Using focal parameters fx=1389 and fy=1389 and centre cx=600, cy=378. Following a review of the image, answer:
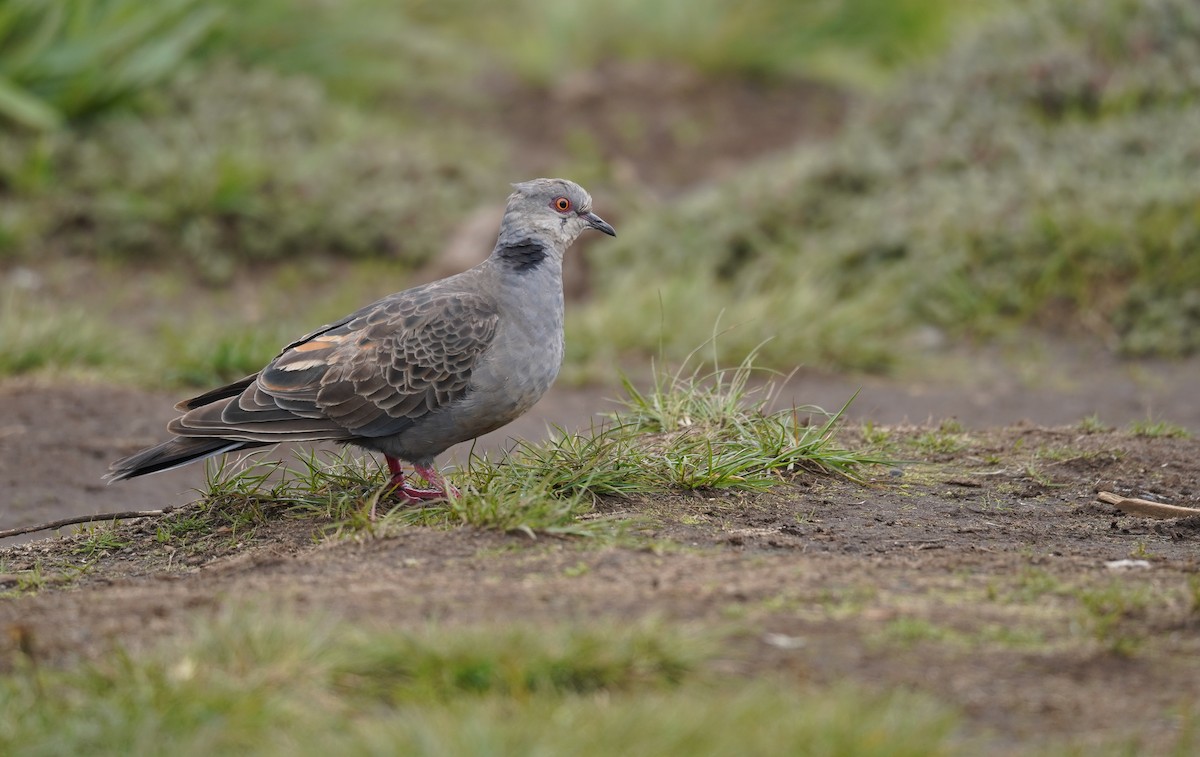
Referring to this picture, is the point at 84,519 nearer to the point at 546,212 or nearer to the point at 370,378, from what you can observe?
the point at 370,378

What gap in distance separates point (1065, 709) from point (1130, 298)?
671cm

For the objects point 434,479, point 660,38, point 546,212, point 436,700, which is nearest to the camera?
point 436,700

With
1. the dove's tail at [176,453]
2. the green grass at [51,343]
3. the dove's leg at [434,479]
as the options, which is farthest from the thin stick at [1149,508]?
the green grass at [51,343]

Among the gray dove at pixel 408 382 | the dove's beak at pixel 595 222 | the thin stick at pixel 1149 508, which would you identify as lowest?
the thin stick at pixel 1149 508

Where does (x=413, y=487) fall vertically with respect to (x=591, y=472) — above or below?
below

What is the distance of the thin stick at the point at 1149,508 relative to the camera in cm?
479

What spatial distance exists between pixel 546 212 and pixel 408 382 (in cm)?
95

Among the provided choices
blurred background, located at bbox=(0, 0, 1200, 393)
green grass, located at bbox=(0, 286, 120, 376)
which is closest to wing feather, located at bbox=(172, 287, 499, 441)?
blurred background, located at bbox=(0, 0, 1200, 393)

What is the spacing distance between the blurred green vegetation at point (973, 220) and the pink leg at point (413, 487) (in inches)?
153

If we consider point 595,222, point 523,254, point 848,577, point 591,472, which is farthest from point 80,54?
point 848,577

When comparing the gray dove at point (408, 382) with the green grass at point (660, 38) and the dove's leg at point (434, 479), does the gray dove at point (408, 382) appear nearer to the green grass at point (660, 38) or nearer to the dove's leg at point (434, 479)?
the dove's leg at point (434, 479)

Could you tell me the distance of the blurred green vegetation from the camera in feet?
30.1

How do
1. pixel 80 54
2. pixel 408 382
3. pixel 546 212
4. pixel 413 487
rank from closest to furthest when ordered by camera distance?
1. pixel 408 382
2. pixel 413 487
3. pixel 546 212
4. pixel 80 54

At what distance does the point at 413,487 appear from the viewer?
17.1ft
